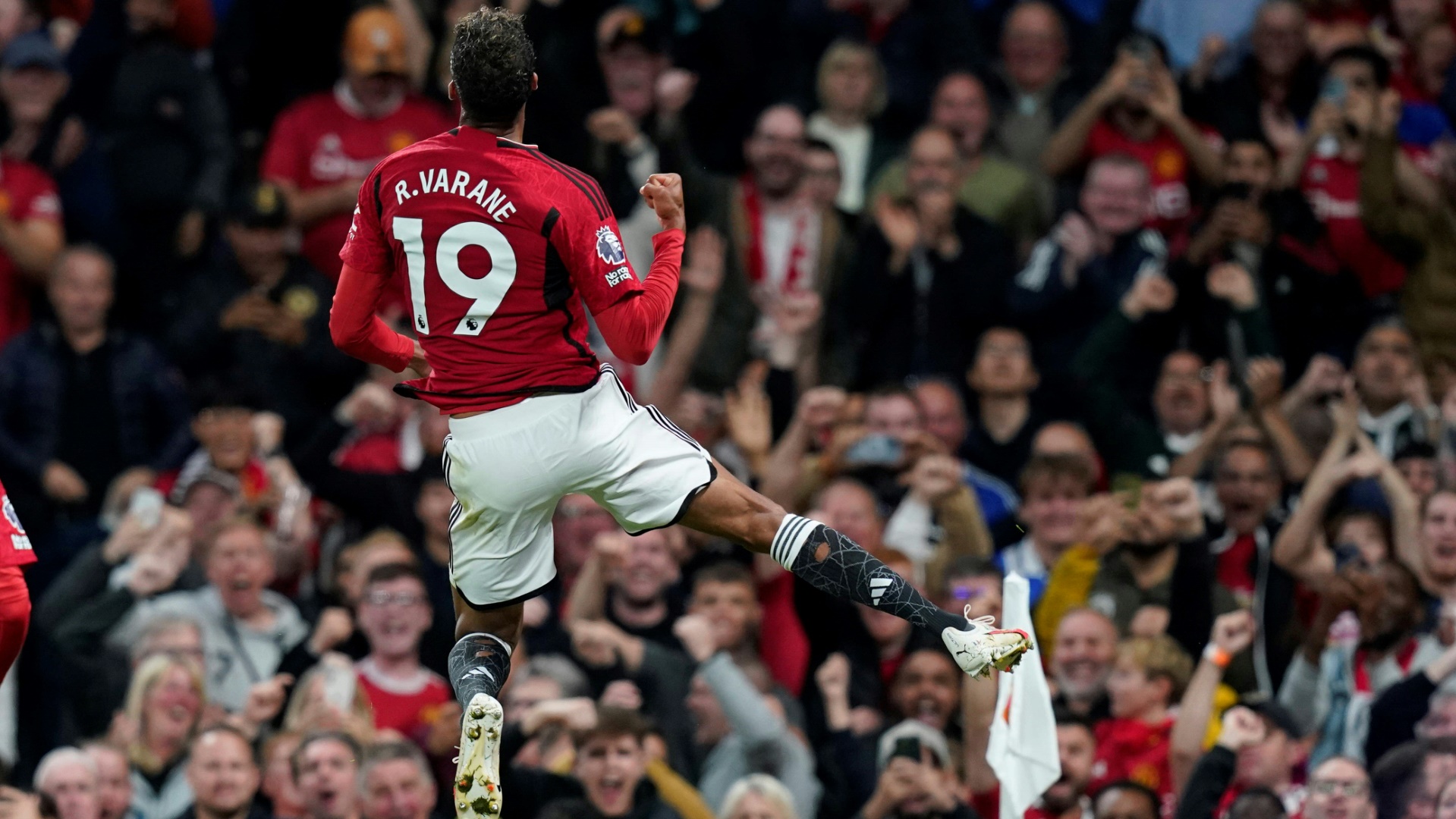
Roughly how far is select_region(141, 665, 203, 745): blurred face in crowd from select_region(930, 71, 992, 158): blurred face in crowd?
220 inches

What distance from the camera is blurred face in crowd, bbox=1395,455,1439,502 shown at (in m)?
12.2

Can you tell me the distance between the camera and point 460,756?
25.0ft

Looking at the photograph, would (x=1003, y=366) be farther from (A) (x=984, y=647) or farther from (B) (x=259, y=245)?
(A) (x=984, y=647)

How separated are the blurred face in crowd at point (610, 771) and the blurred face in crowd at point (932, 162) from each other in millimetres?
4416

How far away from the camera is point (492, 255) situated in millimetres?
7668

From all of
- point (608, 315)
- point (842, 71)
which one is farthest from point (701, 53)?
point (608, 315)

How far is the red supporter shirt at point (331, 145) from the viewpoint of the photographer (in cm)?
1420

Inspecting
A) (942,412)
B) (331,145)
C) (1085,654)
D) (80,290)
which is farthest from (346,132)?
(1085,654)

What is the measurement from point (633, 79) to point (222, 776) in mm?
5164

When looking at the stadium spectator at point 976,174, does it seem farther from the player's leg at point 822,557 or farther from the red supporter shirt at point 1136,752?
the player's leg at point 822,557

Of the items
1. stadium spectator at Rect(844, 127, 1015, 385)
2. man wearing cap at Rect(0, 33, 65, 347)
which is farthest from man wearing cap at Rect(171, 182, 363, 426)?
stadium spectator at Rect(844, 127, 1015, 385)

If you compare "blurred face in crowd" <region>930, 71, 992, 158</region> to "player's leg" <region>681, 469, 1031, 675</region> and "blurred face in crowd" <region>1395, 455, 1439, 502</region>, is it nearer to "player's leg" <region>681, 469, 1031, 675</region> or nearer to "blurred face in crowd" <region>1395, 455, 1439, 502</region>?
"blurred face in crowd" <region>1395, 455, 1439, 502</region>

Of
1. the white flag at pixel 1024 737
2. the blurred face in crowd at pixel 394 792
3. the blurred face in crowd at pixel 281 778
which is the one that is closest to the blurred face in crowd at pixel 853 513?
the blurred face in crowd at pixel 394 792

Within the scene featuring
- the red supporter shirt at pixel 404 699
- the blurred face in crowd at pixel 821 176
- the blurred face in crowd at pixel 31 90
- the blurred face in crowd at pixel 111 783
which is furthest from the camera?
the blurred face in crowd at pixel 31 90
